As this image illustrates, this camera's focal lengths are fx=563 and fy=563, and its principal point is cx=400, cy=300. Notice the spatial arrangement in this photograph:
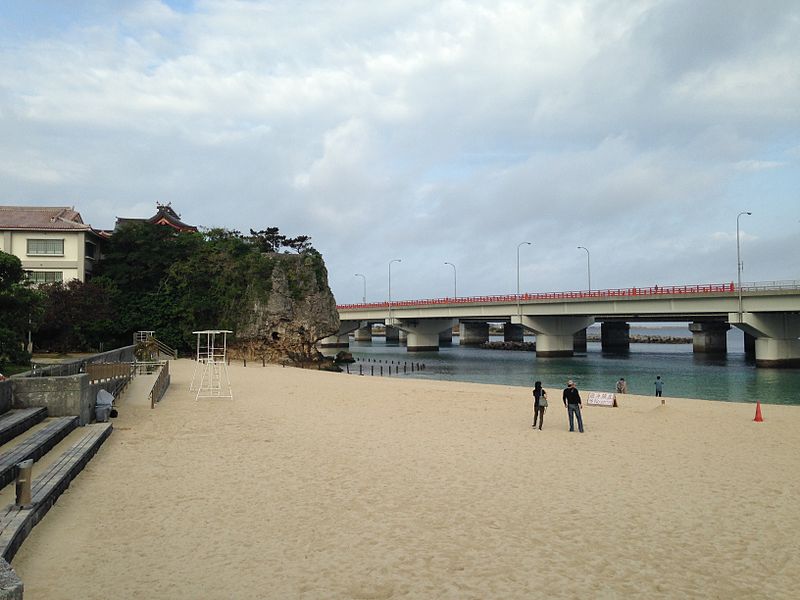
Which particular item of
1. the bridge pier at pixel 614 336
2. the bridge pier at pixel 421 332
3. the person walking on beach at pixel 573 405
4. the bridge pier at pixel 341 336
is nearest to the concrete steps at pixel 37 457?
the person walking on beach at pixel 573 405

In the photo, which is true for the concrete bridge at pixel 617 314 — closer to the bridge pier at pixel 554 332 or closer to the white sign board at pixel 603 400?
the bridge pier at pixel 554 332

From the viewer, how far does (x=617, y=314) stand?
71.8 metres

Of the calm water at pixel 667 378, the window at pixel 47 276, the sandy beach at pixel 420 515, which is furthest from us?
the window at pixel 47 276

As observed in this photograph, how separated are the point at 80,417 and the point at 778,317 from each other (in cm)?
6708

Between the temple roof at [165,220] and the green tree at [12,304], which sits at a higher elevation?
the temple roof at [165,220]

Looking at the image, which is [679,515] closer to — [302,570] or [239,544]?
[302,570]

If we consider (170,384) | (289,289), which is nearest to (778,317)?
(289,289)

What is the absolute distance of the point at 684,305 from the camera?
63000mm

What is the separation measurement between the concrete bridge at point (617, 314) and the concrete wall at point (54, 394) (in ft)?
199

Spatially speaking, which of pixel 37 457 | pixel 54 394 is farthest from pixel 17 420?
pixel 54 394

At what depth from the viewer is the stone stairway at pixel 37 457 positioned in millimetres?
8161

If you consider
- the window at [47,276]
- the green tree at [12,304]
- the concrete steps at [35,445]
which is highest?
the window at [47,276]

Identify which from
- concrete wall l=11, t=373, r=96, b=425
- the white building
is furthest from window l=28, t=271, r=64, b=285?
concrete wall l=11, t=373, r=96, b=425

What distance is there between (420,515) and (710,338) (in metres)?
101
